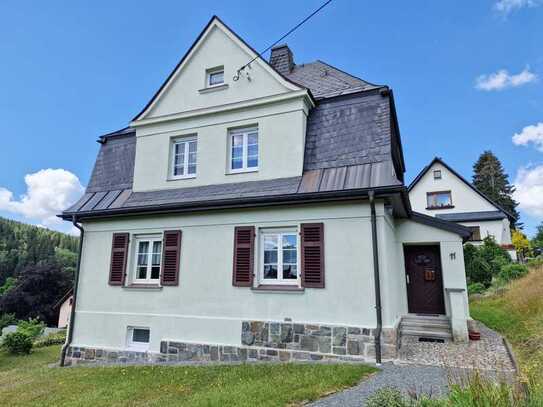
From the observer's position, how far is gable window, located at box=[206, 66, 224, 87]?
9422 mm

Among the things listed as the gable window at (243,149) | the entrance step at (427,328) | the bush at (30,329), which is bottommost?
the bush at (30,329)

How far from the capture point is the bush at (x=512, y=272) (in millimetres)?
15884

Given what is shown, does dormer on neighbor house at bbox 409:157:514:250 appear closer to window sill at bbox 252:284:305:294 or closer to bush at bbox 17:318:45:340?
window sill at bbox 252:284:305:294

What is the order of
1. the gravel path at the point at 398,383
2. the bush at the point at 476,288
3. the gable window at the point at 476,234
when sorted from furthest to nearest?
the gable window at the point at 476,234 → the bush at the point at 476,288 → the gravel path at the point at 398,383

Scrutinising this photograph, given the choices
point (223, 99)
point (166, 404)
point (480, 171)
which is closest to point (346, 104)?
point (223, 99)

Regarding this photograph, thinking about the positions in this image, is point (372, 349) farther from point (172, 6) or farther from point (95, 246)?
point (172, 6)

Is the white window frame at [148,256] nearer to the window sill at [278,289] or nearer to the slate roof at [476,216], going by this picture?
the window sill at [278,289]

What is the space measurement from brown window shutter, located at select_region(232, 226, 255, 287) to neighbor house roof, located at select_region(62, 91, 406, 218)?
74 cm

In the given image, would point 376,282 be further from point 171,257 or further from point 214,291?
point 171,257

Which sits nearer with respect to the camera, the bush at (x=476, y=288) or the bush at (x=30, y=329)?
the bush at (x=30, y=329)

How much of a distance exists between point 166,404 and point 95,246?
5.97 metres

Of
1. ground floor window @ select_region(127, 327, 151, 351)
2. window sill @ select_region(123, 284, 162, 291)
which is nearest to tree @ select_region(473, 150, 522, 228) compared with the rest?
window sill @ select_region(123, 284, 162, 291)

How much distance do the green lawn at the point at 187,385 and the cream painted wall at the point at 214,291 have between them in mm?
1010

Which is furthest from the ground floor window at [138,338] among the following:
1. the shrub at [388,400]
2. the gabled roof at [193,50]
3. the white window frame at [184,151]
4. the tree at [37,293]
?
the tree at [37,293]
